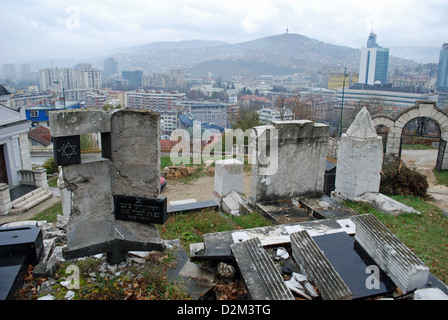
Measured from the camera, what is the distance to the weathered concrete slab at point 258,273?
13.2 ft

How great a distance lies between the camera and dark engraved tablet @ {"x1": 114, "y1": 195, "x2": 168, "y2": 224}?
201 inches

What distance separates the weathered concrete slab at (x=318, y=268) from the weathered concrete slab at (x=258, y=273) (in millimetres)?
447

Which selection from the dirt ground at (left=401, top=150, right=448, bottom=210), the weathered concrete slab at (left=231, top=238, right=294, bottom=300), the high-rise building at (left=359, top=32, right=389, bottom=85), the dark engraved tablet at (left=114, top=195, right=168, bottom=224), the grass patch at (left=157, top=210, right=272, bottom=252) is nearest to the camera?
the weathered concrete slab at (left=231, top=238, right=294, bottom=300)

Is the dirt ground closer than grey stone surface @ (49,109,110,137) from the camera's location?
No

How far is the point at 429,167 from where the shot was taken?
15633 mm

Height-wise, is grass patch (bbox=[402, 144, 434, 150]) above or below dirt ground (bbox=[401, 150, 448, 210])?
above

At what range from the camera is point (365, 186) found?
28.9 feet

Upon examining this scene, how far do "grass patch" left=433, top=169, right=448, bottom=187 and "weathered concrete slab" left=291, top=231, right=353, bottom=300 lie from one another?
1101 centimetres

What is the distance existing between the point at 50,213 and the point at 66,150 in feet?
31.4

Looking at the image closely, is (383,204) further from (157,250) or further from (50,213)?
(50,213)

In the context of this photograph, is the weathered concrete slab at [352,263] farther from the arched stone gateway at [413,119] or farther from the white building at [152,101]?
the white building at [152,101]

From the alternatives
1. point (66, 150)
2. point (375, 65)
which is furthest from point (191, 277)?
Answer: point (375, 65)

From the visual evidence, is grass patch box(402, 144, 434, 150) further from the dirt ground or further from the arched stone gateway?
the arched stone gateway

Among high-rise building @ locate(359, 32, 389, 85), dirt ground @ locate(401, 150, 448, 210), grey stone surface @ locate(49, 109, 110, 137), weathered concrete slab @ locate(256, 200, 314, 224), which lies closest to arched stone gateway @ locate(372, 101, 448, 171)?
dirt ground @ locate(401, 150, 448, 210)
